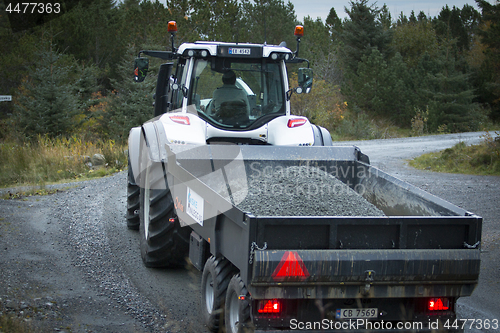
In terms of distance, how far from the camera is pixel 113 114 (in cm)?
2256

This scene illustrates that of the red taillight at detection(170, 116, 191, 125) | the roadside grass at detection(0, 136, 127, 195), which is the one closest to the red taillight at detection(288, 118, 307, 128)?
the red taillight at detection(170, 116, 191, 125)

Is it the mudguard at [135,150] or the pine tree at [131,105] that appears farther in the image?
the pine tree at [131,105]

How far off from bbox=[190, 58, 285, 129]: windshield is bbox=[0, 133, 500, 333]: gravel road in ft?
6.57

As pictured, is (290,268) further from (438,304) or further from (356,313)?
(438,304)

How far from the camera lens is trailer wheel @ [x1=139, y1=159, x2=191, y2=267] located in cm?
497

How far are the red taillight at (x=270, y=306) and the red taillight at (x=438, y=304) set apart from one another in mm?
1086

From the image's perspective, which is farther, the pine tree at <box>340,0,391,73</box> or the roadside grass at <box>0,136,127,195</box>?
the pine tree at <box>340,0,391,73</box>

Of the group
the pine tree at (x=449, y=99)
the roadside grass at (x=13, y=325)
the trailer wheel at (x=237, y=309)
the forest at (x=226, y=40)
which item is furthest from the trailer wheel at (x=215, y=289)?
the pine tree at (x=449, y=99)

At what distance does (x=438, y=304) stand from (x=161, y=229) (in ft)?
9.13

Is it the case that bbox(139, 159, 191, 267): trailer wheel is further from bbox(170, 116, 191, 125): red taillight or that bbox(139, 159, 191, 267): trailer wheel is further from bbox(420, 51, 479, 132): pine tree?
bbox(420, 51, 479, 132): pine tree

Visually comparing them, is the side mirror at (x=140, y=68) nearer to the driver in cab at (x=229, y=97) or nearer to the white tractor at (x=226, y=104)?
the white tractor at (x=226, y=104)

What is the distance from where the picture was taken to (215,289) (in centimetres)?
369

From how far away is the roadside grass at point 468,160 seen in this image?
12038 mm

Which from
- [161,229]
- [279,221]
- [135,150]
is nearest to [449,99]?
[135,150]
